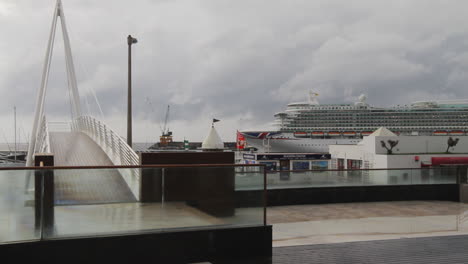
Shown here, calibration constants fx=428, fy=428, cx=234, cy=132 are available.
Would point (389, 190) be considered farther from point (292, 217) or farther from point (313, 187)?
point (292, 217)

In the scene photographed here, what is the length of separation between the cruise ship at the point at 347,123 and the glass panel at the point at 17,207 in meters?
67.9

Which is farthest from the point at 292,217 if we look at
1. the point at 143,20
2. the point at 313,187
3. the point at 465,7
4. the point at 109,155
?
the point at 143,20

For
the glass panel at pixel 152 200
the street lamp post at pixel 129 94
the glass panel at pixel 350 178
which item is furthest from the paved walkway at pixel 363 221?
the street lamp post at pixel 129 94

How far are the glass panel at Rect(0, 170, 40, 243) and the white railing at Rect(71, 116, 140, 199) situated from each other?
1134mm

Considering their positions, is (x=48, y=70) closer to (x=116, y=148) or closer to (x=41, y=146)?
(x=41, y=146)

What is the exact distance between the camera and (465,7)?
18.0m

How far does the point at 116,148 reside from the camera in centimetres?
1650

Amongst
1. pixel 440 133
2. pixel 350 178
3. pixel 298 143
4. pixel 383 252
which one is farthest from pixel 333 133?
pixel 383 252

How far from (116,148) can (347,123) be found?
2479 inches

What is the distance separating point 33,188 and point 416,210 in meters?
9.08

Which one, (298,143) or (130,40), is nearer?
(130,40)

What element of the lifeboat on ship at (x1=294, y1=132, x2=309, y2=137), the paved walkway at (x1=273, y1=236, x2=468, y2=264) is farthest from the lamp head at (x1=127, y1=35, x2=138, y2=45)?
the lifeboat on ship at (x1=294, y1=132, x2=309, y2=137)

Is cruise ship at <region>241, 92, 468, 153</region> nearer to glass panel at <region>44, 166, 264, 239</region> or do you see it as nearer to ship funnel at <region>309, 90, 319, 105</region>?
ship funnel at <region>309, 90, 319, 105</region>

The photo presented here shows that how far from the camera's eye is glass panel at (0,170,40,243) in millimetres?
4855
